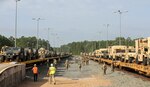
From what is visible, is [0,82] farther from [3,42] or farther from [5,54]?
[3,42]

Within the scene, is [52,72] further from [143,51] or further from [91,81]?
[143,51]

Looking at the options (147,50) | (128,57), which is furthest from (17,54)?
(147,50)

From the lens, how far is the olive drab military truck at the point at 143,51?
35.9 m

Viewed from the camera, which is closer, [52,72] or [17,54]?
[52,72]

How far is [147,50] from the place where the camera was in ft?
124

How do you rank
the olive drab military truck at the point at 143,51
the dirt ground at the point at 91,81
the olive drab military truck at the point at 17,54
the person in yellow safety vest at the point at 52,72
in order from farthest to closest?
the olive drab military truck at the point at 17,54 → the olive drab military truck at the point at 143,51 → the person in yellow safety vest at the point at 52,72 → the dirt ground at the point at 91,81

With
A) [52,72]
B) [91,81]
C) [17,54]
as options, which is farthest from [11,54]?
[52,72]

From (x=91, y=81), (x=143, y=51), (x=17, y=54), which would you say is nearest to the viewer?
(x=91, y=81)

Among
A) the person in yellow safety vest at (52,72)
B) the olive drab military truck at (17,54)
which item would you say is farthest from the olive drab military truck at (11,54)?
the person in yellow safety vest at (52,72)

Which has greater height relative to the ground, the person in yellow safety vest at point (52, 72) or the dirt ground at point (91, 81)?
the person in yellow safety vest at point (52, 72)

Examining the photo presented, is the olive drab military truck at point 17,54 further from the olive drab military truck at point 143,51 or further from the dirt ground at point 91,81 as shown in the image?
the olive drab military truck at point 143,51

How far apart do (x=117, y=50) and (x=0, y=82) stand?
44139 millimetres

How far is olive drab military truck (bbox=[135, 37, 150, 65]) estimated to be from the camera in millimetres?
35906

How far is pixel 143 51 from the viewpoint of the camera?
3897 centimetres
